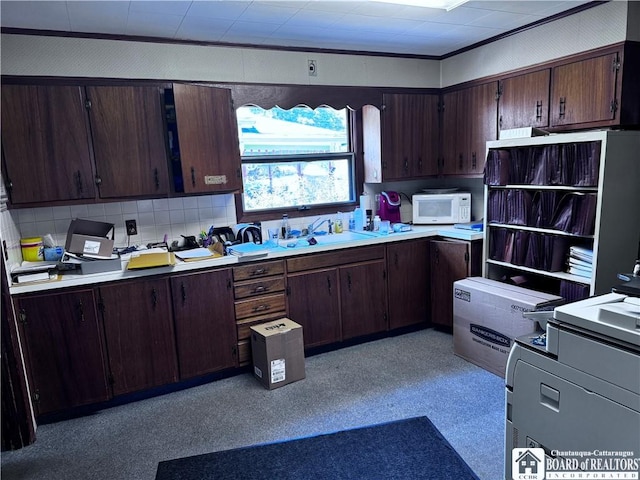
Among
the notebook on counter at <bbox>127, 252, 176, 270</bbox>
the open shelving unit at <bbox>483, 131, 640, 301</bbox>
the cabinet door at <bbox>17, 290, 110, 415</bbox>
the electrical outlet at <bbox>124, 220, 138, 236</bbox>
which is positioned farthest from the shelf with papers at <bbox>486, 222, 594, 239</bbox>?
the cabinet door at <bbox>17, 290, 110, 415</bbox>

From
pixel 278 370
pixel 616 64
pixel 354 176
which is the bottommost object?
pixel 278 370

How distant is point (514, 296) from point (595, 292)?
0.47 metres

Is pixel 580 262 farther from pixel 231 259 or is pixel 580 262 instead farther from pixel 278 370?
pixel 231 259

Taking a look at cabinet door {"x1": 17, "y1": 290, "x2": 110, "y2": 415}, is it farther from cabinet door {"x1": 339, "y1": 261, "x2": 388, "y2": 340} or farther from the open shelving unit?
the open shelving unit

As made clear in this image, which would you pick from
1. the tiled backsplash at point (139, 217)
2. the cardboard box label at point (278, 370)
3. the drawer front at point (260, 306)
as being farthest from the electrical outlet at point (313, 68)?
the cardboard box label at point (278, 370)

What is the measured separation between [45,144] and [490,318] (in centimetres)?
322

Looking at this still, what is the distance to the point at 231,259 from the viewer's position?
3.07 metres

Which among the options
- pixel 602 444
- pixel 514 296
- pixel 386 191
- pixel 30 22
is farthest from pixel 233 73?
pixel 602 444

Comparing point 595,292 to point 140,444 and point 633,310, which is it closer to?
point 633,310

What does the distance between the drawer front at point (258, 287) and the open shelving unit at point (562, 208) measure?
64.7 inches

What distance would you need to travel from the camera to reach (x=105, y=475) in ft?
7.37

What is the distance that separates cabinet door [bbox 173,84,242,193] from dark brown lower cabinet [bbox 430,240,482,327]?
181 centimetres

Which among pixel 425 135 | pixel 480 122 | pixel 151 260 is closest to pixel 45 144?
pixel 151 260

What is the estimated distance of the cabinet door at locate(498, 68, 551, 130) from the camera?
10.6 ft
